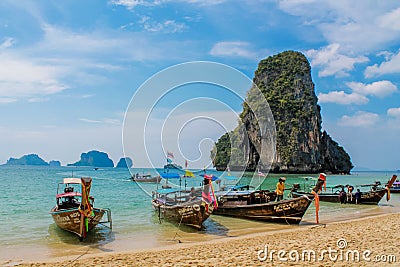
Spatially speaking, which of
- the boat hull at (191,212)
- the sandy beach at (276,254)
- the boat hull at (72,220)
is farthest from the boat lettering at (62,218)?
the boat hull at (191,212)

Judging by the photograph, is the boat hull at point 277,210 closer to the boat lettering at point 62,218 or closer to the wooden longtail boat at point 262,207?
the wooden longtail boat at point 262,207

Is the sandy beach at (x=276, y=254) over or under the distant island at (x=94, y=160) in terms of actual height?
under

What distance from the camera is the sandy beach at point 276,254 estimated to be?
355 inches

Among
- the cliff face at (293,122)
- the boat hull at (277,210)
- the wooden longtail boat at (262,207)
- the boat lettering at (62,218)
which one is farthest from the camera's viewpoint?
the cliff face at (293,122)

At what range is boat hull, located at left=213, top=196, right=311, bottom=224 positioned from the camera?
17219 millimetres

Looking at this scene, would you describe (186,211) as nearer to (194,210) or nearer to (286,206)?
(194,210)

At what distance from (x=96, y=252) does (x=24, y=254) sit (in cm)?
264

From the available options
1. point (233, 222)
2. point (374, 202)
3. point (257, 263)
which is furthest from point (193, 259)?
point (374, 202)

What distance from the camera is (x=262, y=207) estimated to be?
59.5 feet
